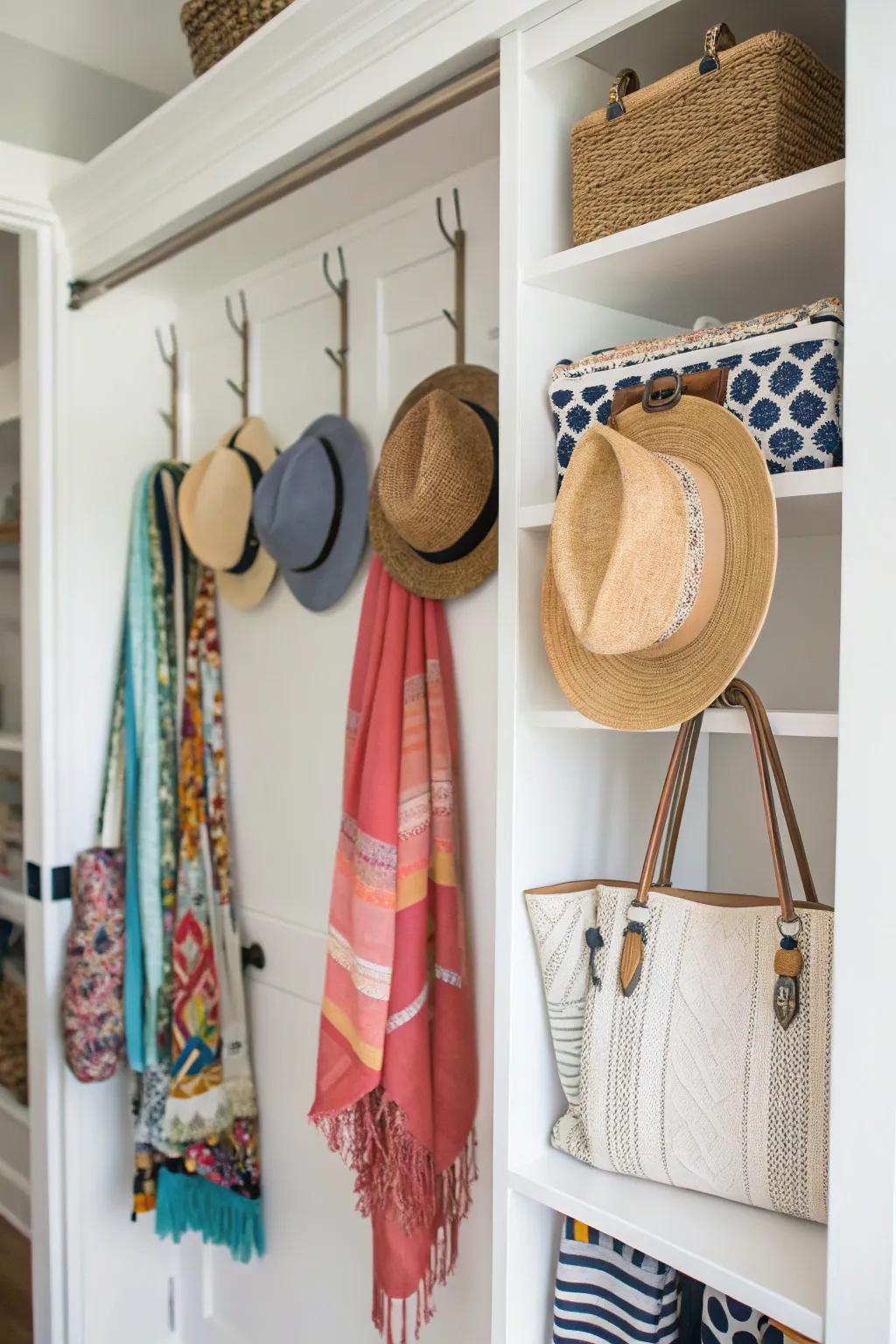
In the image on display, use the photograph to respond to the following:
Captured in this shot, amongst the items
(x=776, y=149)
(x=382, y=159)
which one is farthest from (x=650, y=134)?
(x=382, y=159)

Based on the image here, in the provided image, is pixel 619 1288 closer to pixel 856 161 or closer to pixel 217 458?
pixel 856 161

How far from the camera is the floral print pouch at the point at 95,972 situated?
6.64ft

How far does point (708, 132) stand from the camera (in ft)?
3.39

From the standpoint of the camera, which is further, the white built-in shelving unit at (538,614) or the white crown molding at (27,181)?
the white crown molding at (27,181)

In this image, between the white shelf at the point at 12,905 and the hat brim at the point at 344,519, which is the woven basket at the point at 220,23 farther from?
the white shelf at the point at 12,905

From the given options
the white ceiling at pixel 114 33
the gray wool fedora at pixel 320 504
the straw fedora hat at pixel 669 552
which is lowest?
the straw fedora hat at pixel 669 552

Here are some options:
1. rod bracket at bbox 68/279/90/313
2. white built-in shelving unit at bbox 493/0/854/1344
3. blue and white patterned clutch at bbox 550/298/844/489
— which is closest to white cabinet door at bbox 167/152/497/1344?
rod bracket at bbox 68/279/90/313

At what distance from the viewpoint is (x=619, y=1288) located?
1133 millimetres

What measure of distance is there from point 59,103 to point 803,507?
5.55 ft

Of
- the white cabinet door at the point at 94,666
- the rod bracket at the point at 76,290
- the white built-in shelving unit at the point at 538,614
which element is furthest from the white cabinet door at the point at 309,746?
the white built-in shelving unit at the point at 538,614

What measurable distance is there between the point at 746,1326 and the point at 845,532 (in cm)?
77

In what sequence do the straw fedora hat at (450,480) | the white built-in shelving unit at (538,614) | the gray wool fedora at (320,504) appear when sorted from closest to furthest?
1. the white built-in shelving unit at (538,614)
2. the straw fedora hat at (450,480)
3. the gray wool fedora at (320,504)

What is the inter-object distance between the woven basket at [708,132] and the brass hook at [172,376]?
4.15 feet

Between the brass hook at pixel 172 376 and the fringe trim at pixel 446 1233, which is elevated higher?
the brass hook at pixel 172 376
